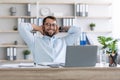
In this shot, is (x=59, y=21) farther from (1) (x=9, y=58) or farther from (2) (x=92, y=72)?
(2) (x=92, y=72)

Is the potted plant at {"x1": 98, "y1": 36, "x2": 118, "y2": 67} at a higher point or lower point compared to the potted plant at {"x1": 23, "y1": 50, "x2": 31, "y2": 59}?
higher

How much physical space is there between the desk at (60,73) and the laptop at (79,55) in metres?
0.08

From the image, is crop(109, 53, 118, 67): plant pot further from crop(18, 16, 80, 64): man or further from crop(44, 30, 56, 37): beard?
crop(44, 30, 56, 37): beard

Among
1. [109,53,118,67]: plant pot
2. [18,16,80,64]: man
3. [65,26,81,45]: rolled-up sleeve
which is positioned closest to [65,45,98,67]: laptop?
[109,53,118,67]: plant pot

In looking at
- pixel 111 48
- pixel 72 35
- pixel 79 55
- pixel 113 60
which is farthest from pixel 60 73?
pixel 72 35

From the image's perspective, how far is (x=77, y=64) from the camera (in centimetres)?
218

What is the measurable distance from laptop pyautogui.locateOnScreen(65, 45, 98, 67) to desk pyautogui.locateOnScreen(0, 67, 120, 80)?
8 centimetres

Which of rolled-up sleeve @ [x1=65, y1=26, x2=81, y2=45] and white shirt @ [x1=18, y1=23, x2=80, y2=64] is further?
rolled-up sleeve @ [x1=65, y1=26, x2=81, y2=45]

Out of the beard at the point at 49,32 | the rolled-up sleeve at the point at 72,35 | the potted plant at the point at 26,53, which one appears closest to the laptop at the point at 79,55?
the beard at the point at 49,32

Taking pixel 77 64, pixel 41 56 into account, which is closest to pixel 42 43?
pixel 41 56

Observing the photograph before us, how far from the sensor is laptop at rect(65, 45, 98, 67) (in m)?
2.17

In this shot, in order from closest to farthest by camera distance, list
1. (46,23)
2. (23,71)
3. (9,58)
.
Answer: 1. (23,71)
2. (46,23)
3. (9,58)

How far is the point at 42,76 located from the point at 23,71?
0.14m

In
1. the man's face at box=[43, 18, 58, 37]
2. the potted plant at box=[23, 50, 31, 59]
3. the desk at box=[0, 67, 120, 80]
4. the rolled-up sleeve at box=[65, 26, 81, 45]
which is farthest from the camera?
the potted plant at box=[23, 50, 31, 59]
